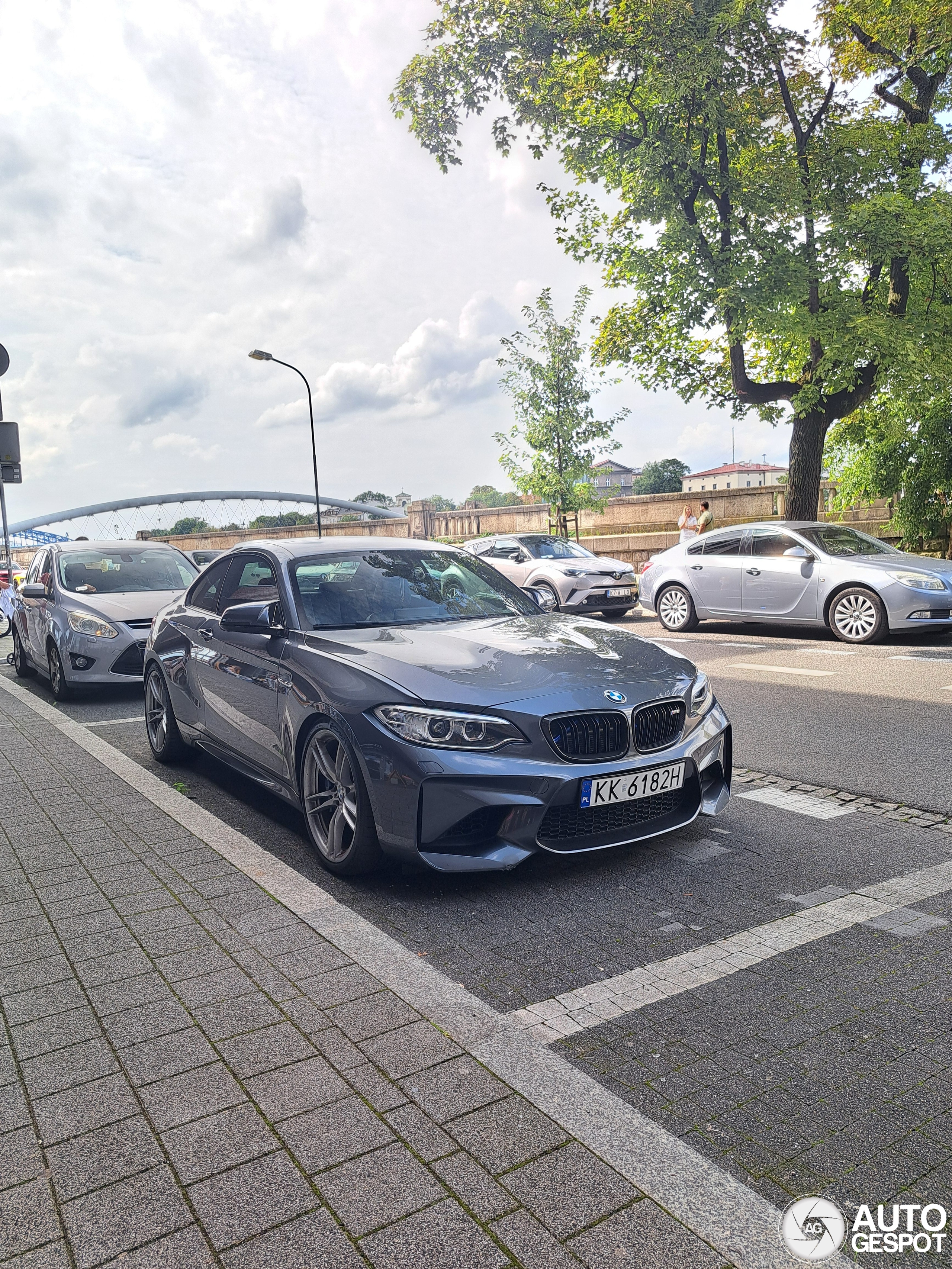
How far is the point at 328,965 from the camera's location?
10.8 ft

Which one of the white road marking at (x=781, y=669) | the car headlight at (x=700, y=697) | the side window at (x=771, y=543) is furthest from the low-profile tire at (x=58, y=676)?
the side window at (x=771, y=543)

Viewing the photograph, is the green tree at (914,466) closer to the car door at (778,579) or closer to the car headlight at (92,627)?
the car door at (778,579)

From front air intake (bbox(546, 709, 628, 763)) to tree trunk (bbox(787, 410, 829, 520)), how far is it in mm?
15488

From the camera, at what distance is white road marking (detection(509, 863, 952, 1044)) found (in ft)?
9.66

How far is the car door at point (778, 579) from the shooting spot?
Result: 1244cm

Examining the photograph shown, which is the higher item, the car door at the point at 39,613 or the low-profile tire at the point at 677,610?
the car door at the point at 39,613

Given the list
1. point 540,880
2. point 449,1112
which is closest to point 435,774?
point 540,880

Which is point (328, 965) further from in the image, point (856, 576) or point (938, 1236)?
point (856, 576)

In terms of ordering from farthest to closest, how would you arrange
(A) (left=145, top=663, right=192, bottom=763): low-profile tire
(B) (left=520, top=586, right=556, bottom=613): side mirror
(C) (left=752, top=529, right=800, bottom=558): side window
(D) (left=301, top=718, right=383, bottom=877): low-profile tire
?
Answer: (C) (left=752, top=529, right=800, bottom=558): side window, (A) (left=145, top=663, right=192, bottom=763): low-profile tire, (B) (left=520, top=586, right=556, bottom=613): side mirror, (D) (left=301, top=718, right=383, bottom=877): low-profile tire

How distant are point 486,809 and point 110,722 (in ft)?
18.4

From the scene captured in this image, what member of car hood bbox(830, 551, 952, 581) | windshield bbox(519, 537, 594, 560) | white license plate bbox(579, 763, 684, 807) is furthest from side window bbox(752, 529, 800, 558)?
white license plate bbox(579, 763, 684, 807)

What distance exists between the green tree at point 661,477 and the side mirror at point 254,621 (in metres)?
127

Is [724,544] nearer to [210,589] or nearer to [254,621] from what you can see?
[210,589]

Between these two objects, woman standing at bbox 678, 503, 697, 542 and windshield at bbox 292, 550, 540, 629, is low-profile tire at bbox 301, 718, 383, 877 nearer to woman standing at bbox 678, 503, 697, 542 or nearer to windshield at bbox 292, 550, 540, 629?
windshield at bbox 292, 550, 540, 629
